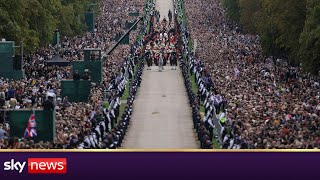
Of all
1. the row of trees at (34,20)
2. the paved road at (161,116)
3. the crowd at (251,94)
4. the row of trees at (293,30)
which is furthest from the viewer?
the row of trees at (34,20)

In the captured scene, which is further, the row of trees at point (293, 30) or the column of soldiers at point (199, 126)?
the row of trees at point (293, 30)

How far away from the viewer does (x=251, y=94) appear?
6850 centimetres

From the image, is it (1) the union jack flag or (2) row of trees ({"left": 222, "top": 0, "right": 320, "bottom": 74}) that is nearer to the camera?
A: (1) the union jack flag

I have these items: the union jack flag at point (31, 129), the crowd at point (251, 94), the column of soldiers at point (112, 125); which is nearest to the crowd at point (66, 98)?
the column of soldiers at point (112, 125)

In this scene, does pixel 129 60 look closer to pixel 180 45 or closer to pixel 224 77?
pixel 224 77

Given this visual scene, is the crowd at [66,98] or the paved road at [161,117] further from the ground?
the crowd at [66,98]

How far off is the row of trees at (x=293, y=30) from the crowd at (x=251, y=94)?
118 cm

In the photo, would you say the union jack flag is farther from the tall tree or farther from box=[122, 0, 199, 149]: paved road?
the tall tree

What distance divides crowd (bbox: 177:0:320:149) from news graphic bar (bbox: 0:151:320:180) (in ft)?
45.1

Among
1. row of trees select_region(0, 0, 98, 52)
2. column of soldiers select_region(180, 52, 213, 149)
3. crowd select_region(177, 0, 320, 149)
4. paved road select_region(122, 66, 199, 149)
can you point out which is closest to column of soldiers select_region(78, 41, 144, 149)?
paved road select_region(122, 66, 199, 149)

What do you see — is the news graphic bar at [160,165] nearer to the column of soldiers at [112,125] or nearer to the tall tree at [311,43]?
the column of soldiers at [112,125]

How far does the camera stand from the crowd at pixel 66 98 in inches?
1897

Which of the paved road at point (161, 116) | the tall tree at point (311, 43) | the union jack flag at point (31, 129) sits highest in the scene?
the tall tree at point (311, 43)

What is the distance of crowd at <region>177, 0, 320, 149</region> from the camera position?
4697cm
